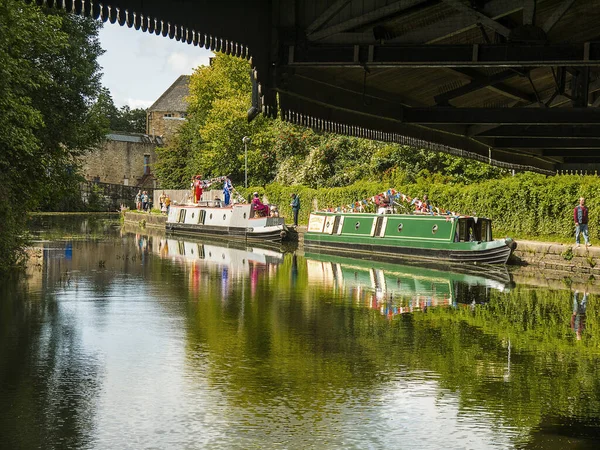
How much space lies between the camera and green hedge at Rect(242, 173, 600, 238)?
1020 inches

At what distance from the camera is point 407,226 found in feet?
99.4

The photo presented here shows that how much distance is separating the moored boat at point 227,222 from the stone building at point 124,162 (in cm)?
3982

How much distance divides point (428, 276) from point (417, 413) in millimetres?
15035

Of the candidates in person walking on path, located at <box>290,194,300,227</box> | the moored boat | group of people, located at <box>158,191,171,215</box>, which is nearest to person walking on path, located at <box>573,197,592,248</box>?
the moored boat

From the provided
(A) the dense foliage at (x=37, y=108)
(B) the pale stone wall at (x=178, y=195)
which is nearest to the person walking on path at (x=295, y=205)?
(A) the dense foliage at (x=37, y=108)

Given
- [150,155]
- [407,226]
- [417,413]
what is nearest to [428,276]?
[407,226]

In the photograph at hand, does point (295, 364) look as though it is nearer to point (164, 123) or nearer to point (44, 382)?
point (44, 382)

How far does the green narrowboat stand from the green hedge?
4.50 ft

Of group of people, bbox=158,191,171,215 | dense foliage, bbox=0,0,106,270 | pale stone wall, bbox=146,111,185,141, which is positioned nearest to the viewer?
dense foliage, bbox=0,0,106,270

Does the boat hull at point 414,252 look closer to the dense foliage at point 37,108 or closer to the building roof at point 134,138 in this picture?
the dense foliage at point 37,108

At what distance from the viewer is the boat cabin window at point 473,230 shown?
2781cm

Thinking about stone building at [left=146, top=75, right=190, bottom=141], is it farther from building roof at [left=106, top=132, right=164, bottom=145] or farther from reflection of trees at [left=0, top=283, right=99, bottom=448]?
reflection of trees at [left=0, top=283, right=99, bottom=448]

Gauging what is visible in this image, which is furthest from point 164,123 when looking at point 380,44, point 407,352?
point 380,44

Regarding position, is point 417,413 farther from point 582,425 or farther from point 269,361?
point 269,361
